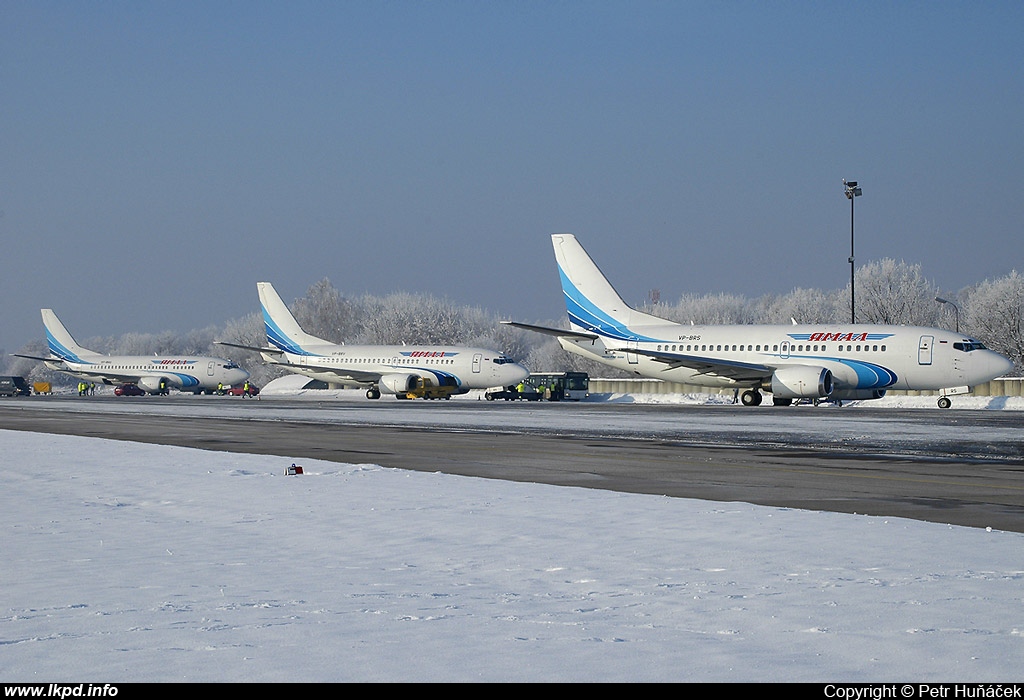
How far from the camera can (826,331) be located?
55.0 meters

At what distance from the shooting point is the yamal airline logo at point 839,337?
2094 inches

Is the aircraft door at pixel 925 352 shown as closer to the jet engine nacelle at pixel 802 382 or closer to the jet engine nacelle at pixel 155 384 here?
the jet engine nacelle at pixel 802 382

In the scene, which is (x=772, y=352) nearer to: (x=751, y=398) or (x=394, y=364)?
(x=751, y=398)

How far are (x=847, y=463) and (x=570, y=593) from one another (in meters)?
14.2

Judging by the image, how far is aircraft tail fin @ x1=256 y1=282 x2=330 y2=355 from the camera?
84375mm

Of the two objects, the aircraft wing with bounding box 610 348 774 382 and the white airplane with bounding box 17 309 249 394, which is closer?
the aircraft wing with bounding box 610 348 774 382

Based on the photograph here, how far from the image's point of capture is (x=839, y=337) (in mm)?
54125

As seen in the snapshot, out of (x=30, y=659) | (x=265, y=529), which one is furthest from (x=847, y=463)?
(x=30, y=659)

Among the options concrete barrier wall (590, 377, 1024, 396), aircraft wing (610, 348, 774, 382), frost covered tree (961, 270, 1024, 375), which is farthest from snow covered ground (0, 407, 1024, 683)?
frost covered tree (961, 270, 1024, 375)

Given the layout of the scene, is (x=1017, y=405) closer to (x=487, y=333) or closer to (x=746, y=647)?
(x=746, y=647)

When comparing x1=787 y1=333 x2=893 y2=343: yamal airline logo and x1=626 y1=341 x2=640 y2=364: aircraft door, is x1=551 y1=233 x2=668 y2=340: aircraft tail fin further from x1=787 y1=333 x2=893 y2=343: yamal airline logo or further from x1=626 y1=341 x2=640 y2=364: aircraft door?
x1=787 y1=333 x2=893 y2=343: yamal airline logo

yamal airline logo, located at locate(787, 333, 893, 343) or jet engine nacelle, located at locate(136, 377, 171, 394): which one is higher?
yamal airline logo, located at locate(787, 333, 893, 343)

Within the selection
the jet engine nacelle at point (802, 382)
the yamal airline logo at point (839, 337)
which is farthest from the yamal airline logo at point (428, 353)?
the jet engine nacelle at point (802, 382)

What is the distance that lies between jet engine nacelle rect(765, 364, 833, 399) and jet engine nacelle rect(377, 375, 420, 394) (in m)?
28.2
